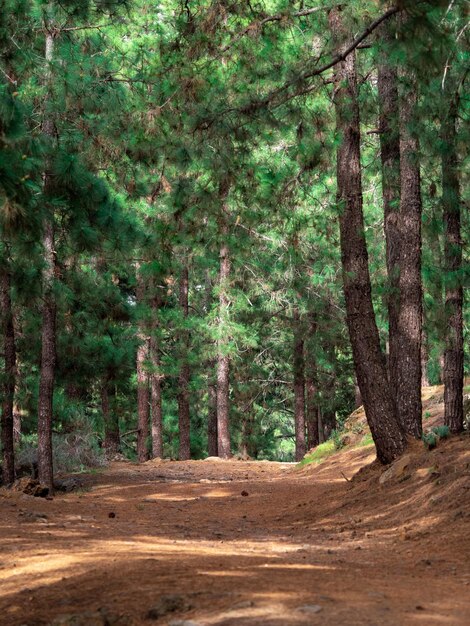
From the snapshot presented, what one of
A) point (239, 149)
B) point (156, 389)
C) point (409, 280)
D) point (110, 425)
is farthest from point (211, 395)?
Answer: point (239, 149)

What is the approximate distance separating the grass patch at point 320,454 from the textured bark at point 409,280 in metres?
7.08

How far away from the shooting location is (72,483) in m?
13.9

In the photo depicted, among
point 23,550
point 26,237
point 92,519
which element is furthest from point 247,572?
point 26,237

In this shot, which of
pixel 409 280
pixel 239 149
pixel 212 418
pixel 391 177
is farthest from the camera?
pixel 212 418

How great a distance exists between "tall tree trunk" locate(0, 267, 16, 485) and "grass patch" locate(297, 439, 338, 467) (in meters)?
6.92

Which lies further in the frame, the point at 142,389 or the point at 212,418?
the point at 212,418

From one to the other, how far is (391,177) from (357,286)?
7.44ft

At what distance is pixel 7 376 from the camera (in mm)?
13461

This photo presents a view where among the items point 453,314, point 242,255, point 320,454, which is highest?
point 242,255

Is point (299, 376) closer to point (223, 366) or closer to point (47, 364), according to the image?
point (223, 366)

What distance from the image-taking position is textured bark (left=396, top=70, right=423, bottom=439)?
10398 millimetres

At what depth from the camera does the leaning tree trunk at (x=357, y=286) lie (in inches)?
389

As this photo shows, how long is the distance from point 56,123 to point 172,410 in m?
27.3

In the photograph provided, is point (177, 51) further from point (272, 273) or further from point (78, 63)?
point (272, 273)
